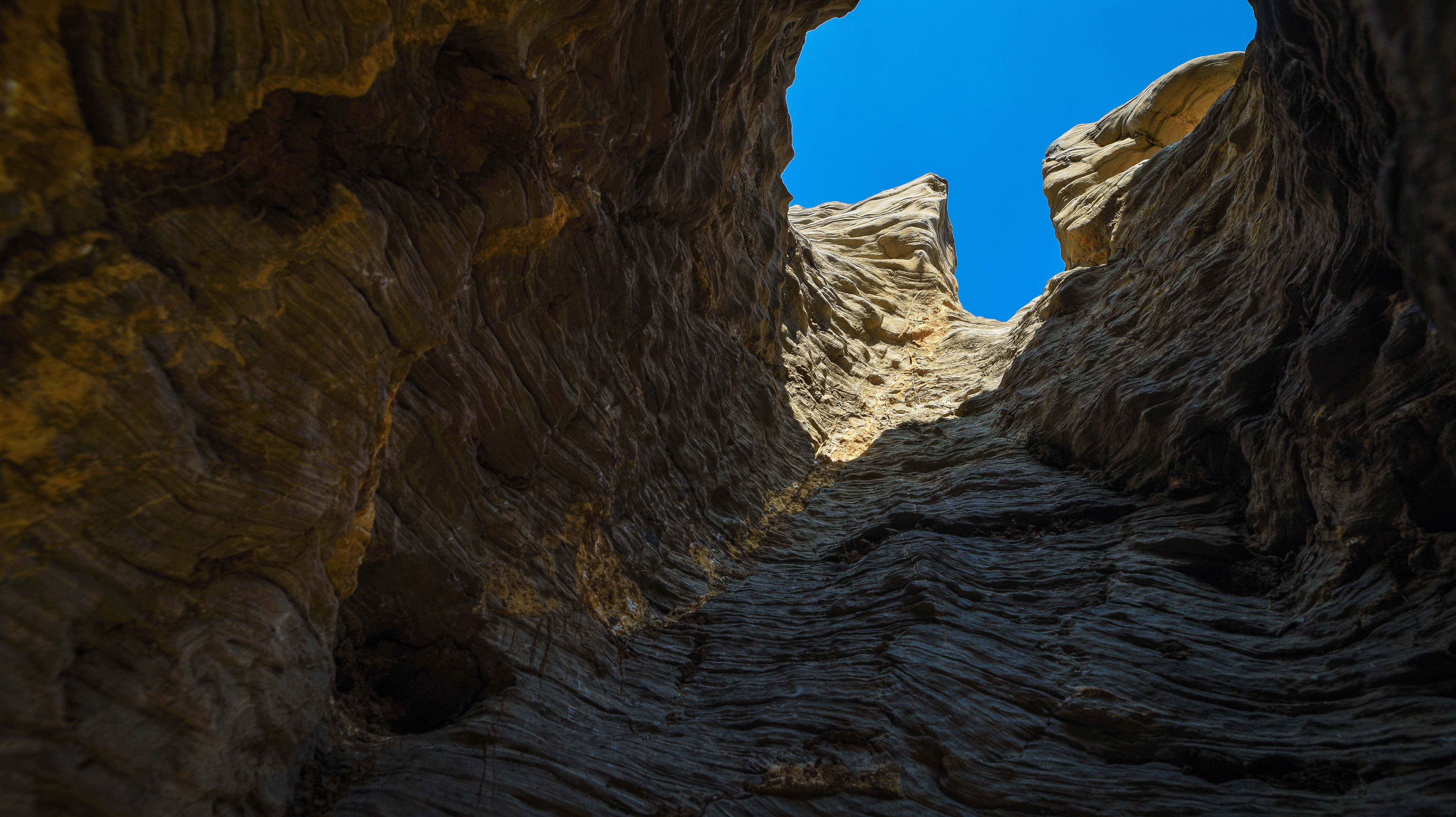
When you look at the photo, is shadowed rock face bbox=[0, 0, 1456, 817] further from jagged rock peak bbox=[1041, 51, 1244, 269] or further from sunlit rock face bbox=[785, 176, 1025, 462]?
jagged rock peak bbox=[1041, 51, 1244, 269]

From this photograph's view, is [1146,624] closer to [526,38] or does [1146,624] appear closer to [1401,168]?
[1401,168]

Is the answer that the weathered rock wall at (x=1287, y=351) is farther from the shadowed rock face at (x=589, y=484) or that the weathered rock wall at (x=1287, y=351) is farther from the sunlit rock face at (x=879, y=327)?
the sunlit rock face at (x=879, y=327)

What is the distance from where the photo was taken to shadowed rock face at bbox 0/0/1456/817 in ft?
13.5

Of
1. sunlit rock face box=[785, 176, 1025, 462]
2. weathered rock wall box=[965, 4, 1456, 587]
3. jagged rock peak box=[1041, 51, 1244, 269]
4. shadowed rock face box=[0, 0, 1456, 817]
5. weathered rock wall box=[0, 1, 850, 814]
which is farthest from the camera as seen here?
jagged rock peak box=[1041, 51, 1244, 269]

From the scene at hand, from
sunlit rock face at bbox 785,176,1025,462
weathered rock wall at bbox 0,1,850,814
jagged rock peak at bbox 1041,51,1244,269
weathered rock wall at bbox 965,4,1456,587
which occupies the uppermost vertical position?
jagged rock peak at bbox 1041,51,1244,269

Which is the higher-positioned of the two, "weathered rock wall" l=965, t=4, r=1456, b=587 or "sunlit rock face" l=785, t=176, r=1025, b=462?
"sunlit rock face" l=785, t=176, r=1025, b=462

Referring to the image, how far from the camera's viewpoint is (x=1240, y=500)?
923 cm

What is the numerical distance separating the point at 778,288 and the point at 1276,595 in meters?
12.9

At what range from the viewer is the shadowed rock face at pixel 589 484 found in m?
4.11

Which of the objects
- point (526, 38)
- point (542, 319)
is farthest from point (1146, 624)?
point (526, 38)

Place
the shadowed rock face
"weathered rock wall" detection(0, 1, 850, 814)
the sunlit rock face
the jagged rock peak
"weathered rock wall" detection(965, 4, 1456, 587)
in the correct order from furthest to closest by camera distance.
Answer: the jagged rock peak < the sunlit rock face < "weathered rock wall" detection(965, 4, 1456, 587) < the shadowed rock face < "weathered rock wall" detection(0, 1, 850, 814)

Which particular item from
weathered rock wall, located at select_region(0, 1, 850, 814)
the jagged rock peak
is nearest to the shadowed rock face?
weathered rock wall, located at select_region(0, 1, 850, 814)

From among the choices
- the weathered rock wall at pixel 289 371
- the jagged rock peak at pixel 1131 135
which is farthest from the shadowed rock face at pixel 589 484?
the jagged rock peak at pixel 1131 135

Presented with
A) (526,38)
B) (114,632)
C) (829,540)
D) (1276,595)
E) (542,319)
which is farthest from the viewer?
(829,540)
